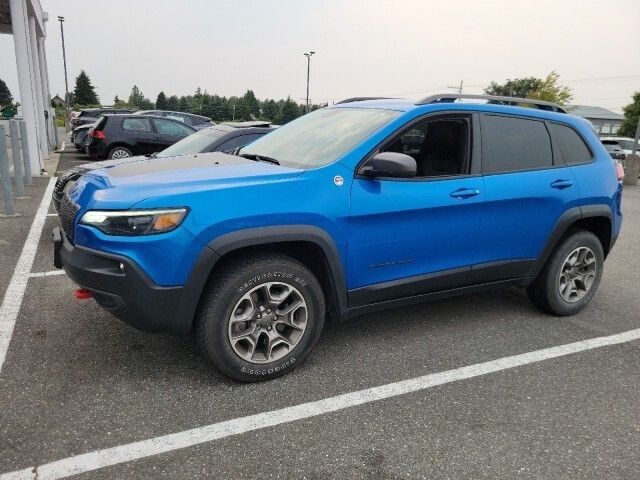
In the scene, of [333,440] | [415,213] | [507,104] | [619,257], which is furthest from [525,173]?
[619,257]

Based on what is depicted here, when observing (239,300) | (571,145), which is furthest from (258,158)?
(571,145)

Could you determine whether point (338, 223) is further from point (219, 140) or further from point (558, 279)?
point (219, 140)

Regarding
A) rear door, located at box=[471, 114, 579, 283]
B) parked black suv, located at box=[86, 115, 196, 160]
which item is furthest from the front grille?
parked black suv, located at box=[86, 115, 196, 160]

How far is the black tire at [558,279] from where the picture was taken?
13.2ft

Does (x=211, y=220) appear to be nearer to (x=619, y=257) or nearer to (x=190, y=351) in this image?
(x=190, y=351)

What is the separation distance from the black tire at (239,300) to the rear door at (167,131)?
9865 millimetres

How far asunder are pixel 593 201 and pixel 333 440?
293 centimetres

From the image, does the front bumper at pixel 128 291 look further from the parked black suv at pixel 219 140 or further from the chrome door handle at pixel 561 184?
the parked black suv at pixel 219 140

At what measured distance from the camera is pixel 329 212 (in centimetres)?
293

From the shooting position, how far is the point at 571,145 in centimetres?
405

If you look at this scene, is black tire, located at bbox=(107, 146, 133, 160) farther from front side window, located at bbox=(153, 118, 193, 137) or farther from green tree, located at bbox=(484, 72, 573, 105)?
green tree, located at bbox=(484, 72, 573, 105)

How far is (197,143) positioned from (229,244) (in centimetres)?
425

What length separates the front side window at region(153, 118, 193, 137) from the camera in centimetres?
1208

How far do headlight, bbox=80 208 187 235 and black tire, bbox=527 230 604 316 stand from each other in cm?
291
